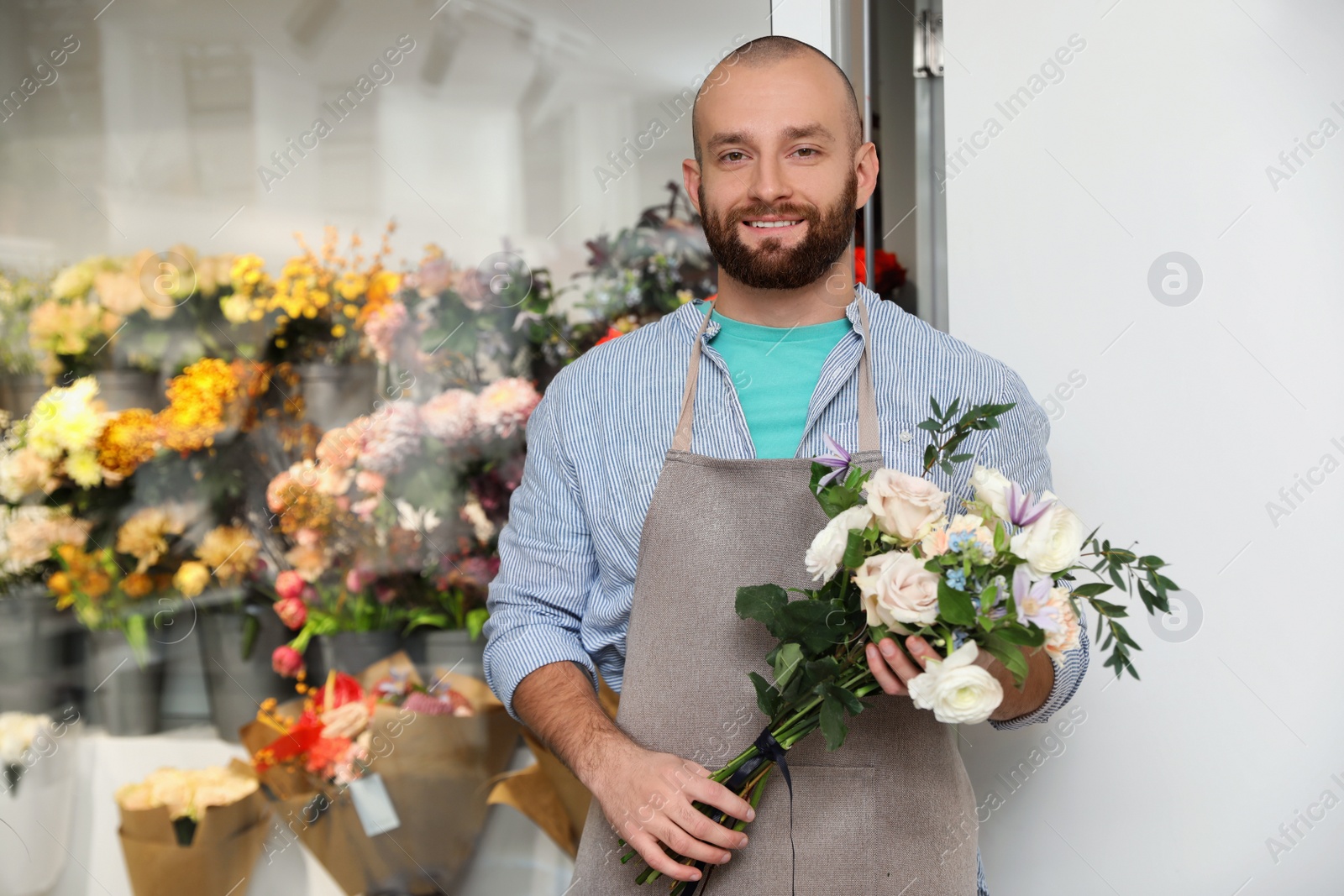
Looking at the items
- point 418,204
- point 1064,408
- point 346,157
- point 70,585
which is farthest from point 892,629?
point 70,585

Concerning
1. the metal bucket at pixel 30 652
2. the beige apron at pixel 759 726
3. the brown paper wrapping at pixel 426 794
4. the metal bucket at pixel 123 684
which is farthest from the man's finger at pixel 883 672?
the metal bucket at pixel 30 652

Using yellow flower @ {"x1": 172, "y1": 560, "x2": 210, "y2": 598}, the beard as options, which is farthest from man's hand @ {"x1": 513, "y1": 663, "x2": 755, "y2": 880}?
yellow flower @ {"x1": 172, "y1": 560, "x2": 210, "y2": 598}

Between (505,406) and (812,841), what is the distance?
1.19 m

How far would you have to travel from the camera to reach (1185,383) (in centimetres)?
169

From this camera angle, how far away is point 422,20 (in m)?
Result: 2.25

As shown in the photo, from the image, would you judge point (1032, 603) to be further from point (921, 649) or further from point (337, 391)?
point (337, 391)

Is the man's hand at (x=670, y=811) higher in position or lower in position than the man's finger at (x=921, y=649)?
lower

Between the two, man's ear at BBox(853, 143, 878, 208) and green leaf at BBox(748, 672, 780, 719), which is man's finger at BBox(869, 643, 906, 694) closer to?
green leaf at BBox(748, 672, 780, 719)

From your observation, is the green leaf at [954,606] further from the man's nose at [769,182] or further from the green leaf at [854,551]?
the man's nose at [769,182]

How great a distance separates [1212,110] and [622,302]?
1.12 metres

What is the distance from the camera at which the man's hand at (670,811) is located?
1188 millimetres

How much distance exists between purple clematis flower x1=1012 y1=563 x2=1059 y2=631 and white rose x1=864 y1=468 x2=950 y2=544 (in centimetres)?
10

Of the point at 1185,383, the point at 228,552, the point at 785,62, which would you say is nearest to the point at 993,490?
the point at 785,62

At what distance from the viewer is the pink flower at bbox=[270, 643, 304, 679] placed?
221 centimetres
